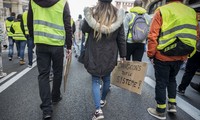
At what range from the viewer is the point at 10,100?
4.07 m

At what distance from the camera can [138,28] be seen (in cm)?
441

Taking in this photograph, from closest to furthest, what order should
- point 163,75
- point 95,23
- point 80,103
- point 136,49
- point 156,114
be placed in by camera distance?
point 95,23 < point 163,75 < point 156,114 < point 80,103 < point 136,49

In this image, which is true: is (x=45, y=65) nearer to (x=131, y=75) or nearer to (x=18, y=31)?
(x=131, y=75)

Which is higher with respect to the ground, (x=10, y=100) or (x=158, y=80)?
(x=158, y=80)

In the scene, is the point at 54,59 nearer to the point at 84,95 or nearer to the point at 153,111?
the point at 84,95

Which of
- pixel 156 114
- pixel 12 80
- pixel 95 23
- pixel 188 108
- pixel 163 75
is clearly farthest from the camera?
pixel 12 80

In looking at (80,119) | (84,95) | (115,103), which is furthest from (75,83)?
(80,119)

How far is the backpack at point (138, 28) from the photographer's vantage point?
4.39 m

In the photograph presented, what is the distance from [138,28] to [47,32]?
2029 mm

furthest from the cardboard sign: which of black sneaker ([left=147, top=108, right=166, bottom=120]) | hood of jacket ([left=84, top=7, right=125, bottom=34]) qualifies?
hood of jacket ([left=84, top=7, right=125, bottom=34])

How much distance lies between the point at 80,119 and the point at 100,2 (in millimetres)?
1830

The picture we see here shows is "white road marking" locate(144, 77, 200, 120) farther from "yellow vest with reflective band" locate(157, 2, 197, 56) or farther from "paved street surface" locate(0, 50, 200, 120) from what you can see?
"yellow vest with reflective band" locate(157, 2, 197, 56)

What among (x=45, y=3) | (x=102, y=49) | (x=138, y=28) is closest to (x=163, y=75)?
(x=102, y=49)

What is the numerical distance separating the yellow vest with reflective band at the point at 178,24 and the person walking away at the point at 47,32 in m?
1.50
